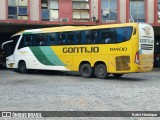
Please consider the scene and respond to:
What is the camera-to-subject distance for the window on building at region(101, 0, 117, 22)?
3495cm

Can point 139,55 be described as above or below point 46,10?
below

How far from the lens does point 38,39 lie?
2375 cm

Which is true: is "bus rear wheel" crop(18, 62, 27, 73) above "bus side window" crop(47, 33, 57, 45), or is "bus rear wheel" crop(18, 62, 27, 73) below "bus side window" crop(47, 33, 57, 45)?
below

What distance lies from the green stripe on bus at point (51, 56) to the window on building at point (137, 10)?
14.6 metres

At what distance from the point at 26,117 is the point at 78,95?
4.32 metres

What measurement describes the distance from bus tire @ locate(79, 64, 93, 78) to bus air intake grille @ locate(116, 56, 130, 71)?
200 centimetres

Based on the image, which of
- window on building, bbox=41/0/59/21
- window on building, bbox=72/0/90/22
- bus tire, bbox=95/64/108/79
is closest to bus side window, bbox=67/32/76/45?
bus tire, bbox=95/64/108/79

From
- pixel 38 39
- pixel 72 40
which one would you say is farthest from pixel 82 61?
pixel 38 39

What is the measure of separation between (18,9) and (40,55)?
11.3m

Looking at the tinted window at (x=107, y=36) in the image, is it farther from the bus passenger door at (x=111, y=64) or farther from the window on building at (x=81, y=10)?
the window on building at (x=81, y=10)

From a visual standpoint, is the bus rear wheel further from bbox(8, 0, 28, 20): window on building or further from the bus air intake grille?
bbox(8, 0, 28, 20): window on building

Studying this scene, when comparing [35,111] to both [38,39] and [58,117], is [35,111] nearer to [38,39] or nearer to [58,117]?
[58,117]

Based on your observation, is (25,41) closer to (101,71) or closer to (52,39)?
(52,39)

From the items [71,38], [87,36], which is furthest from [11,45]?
[87,36]
